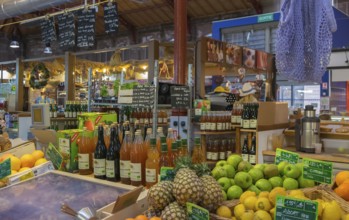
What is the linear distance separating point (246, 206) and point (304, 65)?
7.03ft

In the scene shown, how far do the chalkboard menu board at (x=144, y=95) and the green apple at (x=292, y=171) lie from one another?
5.63 feet

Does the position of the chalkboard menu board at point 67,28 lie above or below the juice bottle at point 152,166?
above

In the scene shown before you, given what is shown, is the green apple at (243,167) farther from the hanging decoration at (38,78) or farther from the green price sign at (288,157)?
the hanging decoration at (38,78)

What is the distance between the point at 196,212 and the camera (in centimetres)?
138

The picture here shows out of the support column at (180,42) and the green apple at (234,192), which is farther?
the support column at (180,42)

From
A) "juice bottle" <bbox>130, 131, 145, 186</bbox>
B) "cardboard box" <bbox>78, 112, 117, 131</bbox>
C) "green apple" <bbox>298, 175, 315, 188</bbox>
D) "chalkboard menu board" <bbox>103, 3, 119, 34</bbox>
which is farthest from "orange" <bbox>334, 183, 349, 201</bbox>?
"chalkboard menu board" <bbox>103, 3, 119, 34</bbox>

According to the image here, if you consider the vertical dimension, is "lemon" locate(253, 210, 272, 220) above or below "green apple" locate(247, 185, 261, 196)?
below

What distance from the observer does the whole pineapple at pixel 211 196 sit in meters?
1.47

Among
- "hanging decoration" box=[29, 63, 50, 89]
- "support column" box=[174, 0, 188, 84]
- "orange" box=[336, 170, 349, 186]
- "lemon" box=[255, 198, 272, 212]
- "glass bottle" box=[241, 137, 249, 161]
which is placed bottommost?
"glass bottle" box=[241, 137, 249, 161]

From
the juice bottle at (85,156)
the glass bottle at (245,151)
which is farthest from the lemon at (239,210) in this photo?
the glass bottle at (245,151)

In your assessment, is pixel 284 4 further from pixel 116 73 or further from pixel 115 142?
pixel 116 73

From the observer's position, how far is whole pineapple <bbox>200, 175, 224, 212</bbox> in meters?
1.47

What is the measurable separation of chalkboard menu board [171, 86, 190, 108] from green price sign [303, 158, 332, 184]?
6.26ft

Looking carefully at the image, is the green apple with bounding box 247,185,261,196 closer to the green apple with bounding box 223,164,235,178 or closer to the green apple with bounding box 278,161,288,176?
the green apple with bounding box 223,164,235,178
